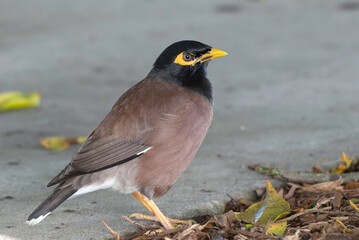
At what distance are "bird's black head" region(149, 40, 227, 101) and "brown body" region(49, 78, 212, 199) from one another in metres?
0.25

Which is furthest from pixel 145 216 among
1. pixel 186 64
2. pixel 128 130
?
pixel 186 64

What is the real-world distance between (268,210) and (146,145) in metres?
0.93

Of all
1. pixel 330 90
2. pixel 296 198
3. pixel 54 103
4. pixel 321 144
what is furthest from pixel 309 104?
pixel 54 103

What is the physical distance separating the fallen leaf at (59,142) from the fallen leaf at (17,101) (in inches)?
42.6

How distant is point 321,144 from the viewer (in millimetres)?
5488

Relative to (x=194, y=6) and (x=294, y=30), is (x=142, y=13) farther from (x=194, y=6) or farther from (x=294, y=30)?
(x=294, y=30)

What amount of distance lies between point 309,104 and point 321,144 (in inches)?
51.6

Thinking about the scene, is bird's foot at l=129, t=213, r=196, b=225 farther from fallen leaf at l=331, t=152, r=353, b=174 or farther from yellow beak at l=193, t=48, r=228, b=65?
fallen leaf at l=331, t=152, r=353, b=174

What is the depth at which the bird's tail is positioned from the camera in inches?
147

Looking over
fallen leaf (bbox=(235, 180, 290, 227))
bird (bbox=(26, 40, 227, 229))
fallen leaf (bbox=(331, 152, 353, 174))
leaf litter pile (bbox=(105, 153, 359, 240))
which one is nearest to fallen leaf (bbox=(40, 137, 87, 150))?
bird (bbox=(26, 40, 227, 229))

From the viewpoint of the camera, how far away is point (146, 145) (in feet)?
13.4

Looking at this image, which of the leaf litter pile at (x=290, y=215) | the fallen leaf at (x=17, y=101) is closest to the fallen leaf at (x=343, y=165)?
the leaf litter pile at (x=290, y=215)

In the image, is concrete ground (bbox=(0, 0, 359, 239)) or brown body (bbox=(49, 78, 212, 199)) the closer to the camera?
brown body (bbox=(49, 78, 212, 199))

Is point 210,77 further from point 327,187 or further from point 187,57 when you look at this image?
point 327,187
